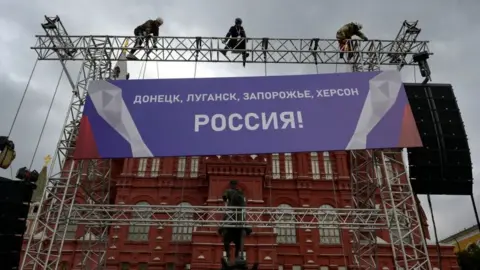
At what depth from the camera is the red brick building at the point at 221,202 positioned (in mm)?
23750

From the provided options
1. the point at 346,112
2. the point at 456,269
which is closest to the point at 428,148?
the point at 346,112

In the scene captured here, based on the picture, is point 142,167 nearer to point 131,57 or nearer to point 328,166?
point 131,57

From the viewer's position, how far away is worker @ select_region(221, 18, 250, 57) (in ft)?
53.7

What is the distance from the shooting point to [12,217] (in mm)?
10156

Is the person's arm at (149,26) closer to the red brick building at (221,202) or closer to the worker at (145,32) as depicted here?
the worker at (145,32)

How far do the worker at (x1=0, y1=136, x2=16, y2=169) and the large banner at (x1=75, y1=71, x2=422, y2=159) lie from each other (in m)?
2.34

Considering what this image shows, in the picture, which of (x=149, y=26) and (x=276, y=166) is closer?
(x=149, y=26)

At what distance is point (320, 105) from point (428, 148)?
3.88 metres

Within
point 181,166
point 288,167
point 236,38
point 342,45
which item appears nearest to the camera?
point 236,38

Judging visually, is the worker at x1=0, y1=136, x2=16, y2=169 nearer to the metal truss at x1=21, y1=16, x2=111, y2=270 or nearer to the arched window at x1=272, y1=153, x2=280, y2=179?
the metal truss at x1=21, y1=16, x2=111, y2=270

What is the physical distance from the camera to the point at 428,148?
1370cm

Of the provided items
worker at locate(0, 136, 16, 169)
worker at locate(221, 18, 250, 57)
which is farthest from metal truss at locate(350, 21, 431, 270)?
worker at locate(0, 136, 16, 169)

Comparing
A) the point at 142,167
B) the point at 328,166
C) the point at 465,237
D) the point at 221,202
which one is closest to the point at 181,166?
the point at 142,167

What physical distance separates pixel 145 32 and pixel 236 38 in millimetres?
3753
